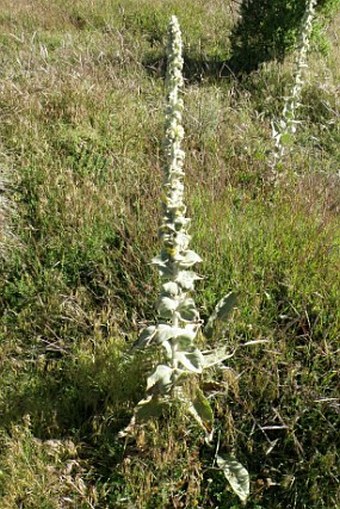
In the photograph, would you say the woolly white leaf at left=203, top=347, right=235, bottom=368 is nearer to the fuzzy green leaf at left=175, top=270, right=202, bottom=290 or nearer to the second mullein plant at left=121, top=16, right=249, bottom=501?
the second mullein plant at left=121, top=16, right=249, bottom=501

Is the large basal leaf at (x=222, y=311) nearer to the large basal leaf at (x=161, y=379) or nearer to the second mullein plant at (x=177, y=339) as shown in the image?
the second mullein plant at (x=177, y=339)

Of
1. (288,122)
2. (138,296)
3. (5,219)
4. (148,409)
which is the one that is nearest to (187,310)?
(148,409)

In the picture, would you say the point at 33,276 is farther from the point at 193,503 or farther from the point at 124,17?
the point at 124,17

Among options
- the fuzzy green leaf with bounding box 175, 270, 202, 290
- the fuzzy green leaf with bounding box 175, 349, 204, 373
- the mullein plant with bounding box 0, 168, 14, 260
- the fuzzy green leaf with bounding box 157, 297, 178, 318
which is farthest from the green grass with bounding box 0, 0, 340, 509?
the fuzzy green leaf with bounding box 175, 270, 202, 290

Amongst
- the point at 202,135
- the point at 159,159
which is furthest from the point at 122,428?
the point at 202,135

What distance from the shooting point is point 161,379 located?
8.05 ft

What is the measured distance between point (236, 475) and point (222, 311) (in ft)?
2.57

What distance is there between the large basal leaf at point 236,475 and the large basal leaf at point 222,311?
628mm

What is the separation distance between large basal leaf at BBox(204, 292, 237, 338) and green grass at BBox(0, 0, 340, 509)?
0.13 m

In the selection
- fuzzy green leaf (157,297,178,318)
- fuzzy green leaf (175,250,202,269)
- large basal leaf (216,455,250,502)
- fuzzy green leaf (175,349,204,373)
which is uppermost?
fuzzy green leaf (175,250,202,269)

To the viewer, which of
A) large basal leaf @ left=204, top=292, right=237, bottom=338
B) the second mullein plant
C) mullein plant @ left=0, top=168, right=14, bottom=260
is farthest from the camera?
mullein plant @ left=0, top=168, right=14, bottom=260

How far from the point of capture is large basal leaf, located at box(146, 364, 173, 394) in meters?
2.41

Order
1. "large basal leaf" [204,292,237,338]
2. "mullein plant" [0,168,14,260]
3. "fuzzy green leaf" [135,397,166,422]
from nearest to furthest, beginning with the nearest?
"fuzzy green leaf" [135,397,166,422] → "large basal leaf" [204,292,237,338] → "mullein plant" [0,168,14,260]

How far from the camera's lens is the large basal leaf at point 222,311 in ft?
9.08
